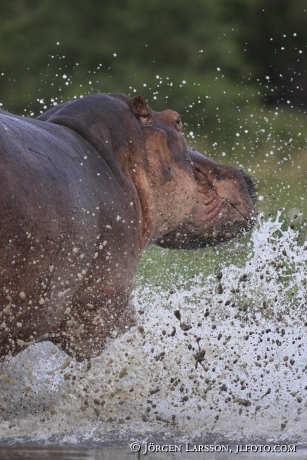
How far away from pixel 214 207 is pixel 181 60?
9.62 meters

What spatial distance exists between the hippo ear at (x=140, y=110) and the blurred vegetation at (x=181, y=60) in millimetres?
7436

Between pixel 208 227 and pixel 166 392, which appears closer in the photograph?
pixel 166 392

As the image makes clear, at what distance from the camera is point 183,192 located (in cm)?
402

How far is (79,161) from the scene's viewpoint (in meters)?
3.54

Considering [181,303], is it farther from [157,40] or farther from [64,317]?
[157,40]

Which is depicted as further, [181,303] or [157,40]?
[157,40]

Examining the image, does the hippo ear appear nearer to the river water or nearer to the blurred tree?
the river water

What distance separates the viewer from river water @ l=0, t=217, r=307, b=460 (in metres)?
3.49

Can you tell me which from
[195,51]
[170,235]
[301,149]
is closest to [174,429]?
[170,235]

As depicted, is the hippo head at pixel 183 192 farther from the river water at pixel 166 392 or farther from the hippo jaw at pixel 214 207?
the river water at pixel 166 392

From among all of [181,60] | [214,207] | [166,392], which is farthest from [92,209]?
[181,60]

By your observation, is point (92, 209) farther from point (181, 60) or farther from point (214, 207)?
point (181, 60)

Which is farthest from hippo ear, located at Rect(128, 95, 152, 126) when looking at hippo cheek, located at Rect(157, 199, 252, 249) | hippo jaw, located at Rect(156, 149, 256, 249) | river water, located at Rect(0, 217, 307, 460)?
river water, located at Rect(0, 217, 307, 460)

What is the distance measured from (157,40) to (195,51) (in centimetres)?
61
